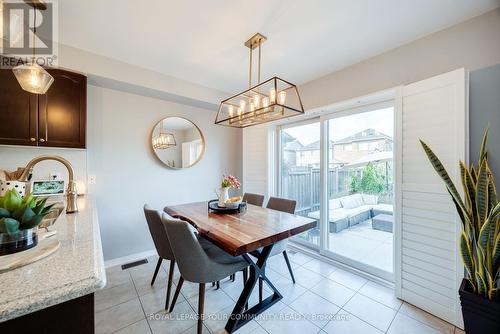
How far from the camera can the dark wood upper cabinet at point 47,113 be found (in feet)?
5.90

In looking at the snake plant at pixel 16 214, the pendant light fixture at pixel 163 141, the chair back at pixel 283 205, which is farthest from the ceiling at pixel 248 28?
the chair back at pixel 283 205

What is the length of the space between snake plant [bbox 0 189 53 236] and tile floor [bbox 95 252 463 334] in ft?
4.28

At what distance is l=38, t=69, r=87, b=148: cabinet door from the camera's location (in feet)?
6.43

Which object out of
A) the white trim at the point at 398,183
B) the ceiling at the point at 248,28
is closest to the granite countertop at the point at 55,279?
the ceiling at the point at 248,28

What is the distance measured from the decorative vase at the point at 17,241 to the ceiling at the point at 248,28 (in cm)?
176

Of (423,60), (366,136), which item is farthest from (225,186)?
(423,60)

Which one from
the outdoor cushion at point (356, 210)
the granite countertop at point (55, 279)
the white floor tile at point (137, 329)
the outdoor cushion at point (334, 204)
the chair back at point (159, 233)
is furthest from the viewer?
the outdoor cushion at point (334, 204)

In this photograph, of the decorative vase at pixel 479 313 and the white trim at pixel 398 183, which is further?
the white trim at pixel 398 183

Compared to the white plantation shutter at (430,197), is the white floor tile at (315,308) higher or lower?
lower

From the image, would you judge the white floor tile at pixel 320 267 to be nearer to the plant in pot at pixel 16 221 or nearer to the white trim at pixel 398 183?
the white trim at pixel 398 183

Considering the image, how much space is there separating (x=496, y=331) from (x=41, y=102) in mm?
4087

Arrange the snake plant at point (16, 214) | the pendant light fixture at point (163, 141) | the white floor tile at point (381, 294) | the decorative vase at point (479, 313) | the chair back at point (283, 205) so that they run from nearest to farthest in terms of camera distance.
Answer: the snake plant at point (16, 214) → the decorative vase at point (479, 313) → the white floor tile at point (381, 294) → the chair back at point (283, 205) → the pendant light fixture at point (163, 141)

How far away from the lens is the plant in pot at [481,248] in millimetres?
1247

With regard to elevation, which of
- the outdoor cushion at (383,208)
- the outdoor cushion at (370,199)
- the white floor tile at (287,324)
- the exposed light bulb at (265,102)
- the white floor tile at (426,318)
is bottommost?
the white floor tile at (287,324)
